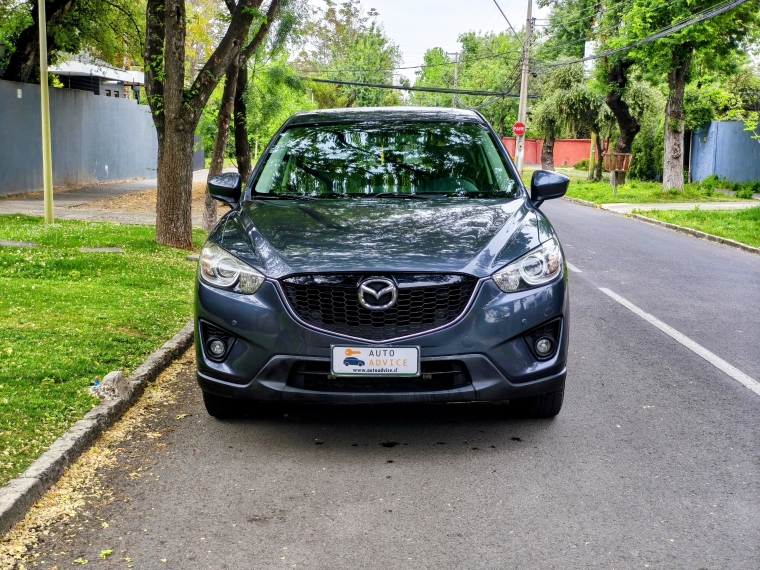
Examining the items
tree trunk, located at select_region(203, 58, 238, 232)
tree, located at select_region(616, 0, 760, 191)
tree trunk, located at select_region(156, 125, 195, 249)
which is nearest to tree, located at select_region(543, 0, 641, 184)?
tree, located at select_region(616, 0, 760, 191)

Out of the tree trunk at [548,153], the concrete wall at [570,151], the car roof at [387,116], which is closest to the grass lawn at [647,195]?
the tree trunk at [548,153]

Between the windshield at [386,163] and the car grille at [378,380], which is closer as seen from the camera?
the car grille at [378,380]

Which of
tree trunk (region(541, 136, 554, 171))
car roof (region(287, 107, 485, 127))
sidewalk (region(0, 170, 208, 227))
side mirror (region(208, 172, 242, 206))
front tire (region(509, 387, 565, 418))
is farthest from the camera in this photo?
tree trunk (region(541, 136, 554, 171))

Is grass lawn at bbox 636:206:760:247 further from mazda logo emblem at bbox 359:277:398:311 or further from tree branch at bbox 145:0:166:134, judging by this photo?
mazda logo emblem at bbox 359:277:398:311

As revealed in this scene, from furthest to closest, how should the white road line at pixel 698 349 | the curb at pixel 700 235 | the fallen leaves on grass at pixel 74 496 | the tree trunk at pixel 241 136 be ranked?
the tree trunk at pixel 241 136
the curb at pixel 700 235
the white road line at pixel 698 349
the fallen leaves on grass at pixel 74 496

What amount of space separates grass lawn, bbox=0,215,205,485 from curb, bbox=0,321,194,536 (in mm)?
74

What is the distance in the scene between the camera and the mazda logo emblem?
14.1ft

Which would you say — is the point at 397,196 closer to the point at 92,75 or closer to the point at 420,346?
the point at 420,346

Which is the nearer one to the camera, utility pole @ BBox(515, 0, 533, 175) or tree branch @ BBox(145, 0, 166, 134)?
tree branch @ BBox(145, 0, 166, 134)

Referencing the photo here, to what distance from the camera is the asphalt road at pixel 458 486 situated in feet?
11.3

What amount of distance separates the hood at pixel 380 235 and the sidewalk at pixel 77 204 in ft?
40.9

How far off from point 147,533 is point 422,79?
12386cm

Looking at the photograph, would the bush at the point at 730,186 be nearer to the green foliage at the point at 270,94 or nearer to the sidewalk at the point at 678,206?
the sidewalk at the point at 678,206

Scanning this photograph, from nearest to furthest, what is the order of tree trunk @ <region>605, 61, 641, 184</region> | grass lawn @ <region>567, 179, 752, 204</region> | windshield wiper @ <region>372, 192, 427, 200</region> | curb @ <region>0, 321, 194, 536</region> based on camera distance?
curb @ <region>0, 321, 194, 536</region>, windshield wiper @ <region>372, 192, 427, 200</region>, grass lawn @ <region>567, 179, 752, 204</region>, tree trunk @ <region>605, 61, 641, 184</region>
